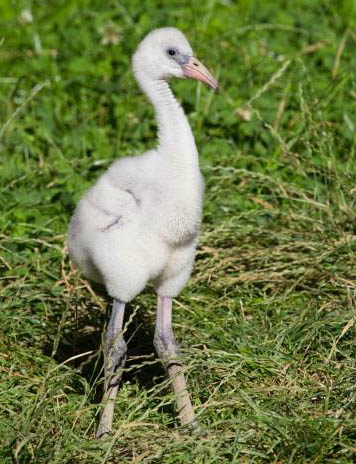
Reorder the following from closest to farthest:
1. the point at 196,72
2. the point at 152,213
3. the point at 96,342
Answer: the point at 152,213
the point at 196,72
the point at 96,342

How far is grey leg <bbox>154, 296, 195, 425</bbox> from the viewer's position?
3967 mm

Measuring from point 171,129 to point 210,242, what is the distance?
1364 millimetres

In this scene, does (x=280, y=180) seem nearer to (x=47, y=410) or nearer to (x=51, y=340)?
(x=51, y=340)

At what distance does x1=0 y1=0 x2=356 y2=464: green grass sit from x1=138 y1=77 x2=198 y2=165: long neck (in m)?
0.62

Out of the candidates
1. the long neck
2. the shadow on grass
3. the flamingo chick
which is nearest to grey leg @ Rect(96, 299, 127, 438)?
the flamingo chick

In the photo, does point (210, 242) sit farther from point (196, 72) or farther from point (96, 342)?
point (196, 72)

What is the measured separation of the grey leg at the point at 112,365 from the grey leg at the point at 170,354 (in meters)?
0.17

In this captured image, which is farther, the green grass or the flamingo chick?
the flamingo chick

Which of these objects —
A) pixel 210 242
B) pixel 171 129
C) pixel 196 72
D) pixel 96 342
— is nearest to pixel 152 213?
pixel 171 129

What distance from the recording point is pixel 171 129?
382cm

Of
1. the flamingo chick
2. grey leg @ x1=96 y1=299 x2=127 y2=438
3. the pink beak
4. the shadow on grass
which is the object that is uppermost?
the pink beak

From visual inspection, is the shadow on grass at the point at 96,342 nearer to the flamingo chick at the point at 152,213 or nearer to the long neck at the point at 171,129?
the flamingo chick at the point at 152,213

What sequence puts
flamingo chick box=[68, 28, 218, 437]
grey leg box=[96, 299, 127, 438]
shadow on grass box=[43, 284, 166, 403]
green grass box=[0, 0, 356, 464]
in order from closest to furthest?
1. green grass box=[0, 0, 356, 464]
2. flamingo chick box=[68, 28, 218, 437]
3. grey leg box=[96, 299, 127, 438]
4. shadow on grass box=[43, 284, 166, 403]

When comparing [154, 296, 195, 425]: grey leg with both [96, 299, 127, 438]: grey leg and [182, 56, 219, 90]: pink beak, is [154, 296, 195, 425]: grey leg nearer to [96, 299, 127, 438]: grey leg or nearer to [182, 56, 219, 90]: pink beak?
[96, 299, 127, 438]: grey leg
